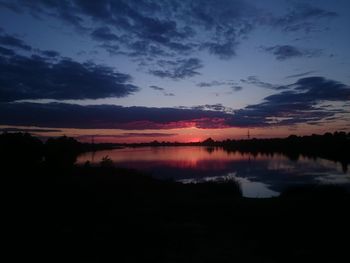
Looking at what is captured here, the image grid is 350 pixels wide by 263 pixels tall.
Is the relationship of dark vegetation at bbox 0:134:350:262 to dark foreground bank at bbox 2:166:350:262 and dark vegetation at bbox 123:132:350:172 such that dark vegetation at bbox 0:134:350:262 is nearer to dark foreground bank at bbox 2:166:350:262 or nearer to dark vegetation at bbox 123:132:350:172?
dark foreground bank at bbox 2:166:350:262

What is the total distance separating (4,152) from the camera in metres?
25.4

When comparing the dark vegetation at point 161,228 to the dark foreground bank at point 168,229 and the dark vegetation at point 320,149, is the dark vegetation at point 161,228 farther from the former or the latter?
the dark vegetation at point 320,149

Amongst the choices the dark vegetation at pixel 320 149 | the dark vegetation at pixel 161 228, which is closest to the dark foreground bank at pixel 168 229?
the dark vegetation at pixel 161 228

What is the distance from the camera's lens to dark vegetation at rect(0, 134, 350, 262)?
375 inches

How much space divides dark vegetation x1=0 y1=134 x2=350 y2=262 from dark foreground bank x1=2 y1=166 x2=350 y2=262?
1.1 inches

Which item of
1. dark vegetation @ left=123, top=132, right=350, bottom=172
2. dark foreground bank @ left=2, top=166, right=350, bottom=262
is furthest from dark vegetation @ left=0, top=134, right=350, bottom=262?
dark vegetation @ left=123, top=132, right=350, bottom=172

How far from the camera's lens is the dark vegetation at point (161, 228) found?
9.53 meters

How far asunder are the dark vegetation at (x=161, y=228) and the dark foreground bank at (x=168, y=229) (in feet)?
0.09

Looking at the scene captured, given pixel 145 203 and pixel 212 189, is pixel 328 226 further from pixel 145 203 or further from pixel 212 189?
pixel 212 189

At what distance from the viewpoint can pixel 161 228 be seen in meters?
12.3

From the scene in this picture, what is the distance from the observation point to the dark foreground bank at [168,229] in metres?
9.52

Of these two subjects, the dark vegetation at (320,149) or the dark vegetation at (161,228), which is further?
the dark vegetation at (320,149)

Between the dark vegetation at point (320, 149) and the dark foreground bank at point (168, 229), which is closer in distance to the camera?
the dark foreground bank at point (168, 229)

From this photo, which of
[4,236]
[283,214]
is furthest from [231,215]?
[4,236]
